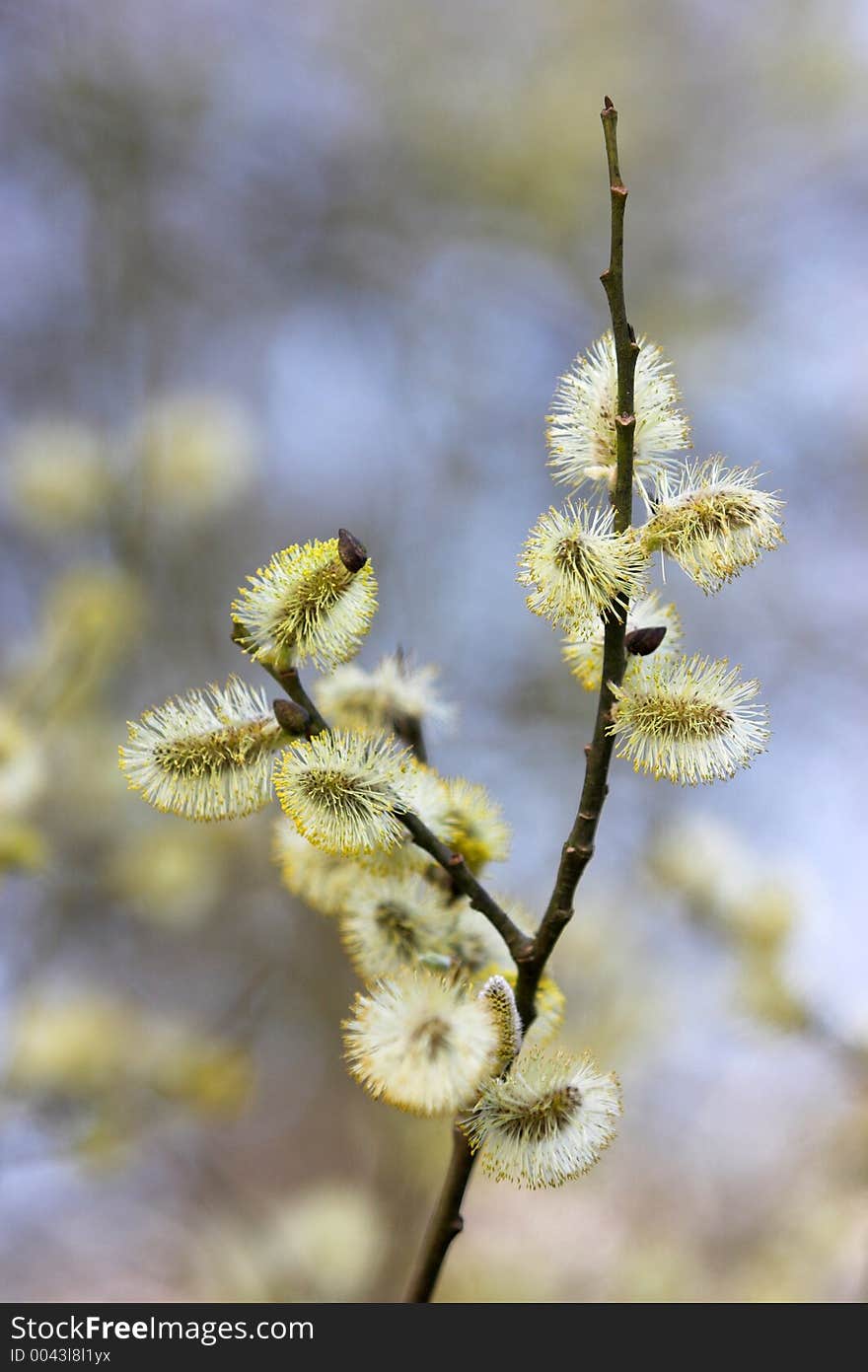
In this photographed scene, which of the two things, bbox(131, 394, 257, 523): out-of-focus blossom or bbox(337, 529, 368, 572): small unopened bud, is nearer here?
bbox(337, 529, 368, 572): small unopened bud

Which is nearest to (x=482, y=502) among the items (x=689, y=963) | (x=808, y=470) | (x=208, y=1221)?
(x=808, y=470)

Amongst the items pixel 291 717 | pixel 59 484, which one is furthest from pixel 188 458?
pixel 291 717

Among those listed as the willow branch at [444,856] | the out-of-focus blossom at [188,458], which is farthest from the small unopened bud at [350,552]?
the out-of-focus blossom at [188,458]

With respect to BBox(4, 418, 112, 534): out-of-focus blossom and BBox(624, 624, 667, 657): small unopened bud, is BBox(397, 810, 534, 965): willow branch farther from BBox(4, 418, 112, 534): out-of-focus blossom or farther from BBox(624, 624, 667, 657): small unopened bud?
BBox(4, 418, 112, 534): out-of-focus blossom

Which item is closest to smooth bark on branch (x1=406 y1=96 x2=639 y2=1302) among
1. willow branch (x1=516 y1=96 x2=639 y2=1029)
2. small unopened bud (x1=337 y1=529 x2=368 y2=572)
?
willow branch (x1=516 y1=96 x2=639 y2=1029)

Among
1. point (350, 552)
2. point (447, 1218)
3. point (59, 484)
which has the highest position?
point (59, 484)

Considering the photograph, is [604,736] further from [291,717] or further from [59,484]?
[59,484]

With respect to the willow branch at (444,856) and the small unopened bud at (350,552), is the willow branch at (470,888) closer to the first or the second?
the willow branch at (444,856)
